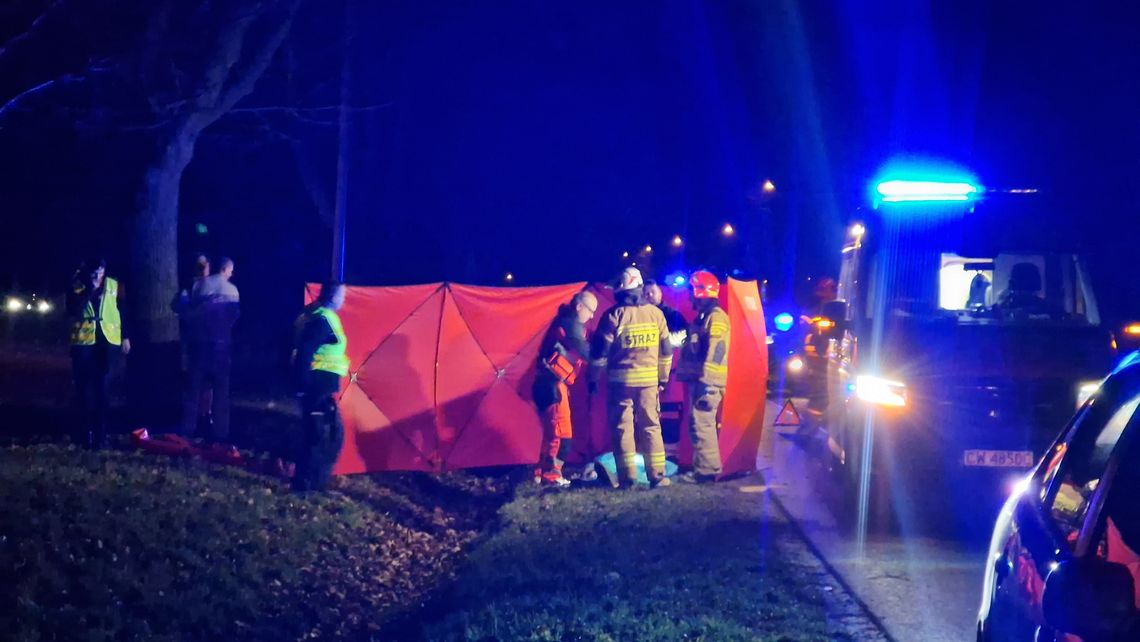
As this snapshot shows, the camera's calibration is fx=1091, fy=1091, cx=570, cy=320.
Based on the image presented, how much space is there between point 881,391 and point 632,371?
103 inches

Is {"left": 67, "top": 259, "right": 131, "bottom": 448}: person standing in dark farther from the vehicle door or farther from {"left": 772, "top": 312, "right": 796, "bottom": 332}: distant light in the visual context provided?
{"left": 772, "top": 312, "right": 796, "bottom": 332}: distant light

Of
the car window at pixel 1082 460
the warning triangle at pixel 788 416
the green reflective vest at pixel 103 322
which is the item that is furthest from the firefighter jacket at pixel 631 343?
the car window at pixel 1082 460

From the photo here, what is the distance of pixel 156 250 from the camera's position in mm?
13703

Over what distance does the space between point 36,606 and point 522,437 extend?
6.01 m

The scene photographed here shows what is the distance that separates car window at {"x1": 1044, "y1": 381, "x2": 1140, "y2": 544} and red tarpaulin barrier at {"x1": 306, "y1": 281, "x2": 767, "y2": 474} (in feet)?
24.4

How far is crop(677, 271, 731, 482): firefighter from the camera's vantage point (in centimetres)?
1066

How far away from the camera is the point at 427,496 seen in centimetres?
1079

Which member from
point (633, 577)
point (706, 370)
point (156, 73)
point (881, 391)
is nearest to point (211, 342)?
point (156, 73)

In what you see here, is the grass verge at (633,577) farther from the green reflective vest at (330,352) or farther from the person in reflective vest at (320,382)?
the green reflective vest at (330,352)

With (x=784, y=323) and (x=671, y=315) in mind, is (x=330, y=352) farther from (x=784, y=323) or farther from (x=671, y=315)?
(x=784, y=323)

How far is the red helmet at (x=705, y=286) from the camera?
10781 millimetres

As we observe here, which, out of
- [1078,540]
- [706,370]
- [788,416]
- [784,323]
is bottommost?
[788,416]

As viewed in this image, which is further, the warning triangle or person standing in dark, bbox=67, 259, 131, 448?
the warning triangle

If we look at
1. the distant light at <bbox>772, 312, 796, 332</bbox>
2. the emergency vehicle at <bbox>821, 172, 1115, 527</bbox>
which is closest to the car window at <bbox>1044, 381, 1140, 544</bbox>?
the emergency vehicle at <bbox>821, 172, 1115, 527</bbox>
